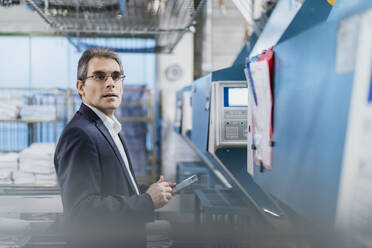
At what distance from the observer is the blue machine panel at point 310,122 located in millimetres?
729

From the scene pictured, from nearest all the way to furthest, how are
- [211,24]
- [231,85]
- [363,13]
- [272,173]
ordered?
[363,13] < [272,173] < [231,85] < [211,24]

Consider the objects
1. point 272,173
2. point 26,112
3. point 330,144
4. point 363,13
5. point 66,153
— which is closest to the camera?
point 363,13

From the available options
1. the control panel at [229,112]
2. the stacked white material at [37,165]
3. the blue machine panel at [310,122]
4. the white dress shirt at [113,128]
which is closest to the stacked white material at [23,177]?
the stacked white material at [37,165]

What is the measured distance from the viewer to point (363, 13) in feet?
2.06

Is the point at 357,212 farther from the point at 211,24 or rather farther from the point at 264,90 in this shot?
the point at 211,24

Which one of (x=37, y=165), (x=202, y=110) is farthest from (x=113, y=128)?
(x=37, y=165)

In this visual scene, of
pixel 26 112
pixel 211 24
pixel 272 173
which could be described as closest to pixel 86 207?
pixel 272 173

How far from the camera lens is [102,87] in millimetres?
1360

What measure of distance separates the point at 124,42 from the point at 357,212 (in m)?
6.59

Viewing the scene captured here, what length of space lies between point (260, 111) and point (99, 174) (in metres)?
0.52

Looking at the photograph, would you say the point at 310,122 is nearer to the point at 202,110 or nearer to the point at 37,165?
the point at 202,110

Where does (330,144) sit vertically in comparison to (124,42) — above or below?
below

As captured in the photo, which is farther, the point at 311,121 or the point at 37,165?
the point at 37,165

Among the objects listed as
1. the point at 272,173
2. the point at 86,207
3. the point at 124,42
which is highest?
the point at 124,42
